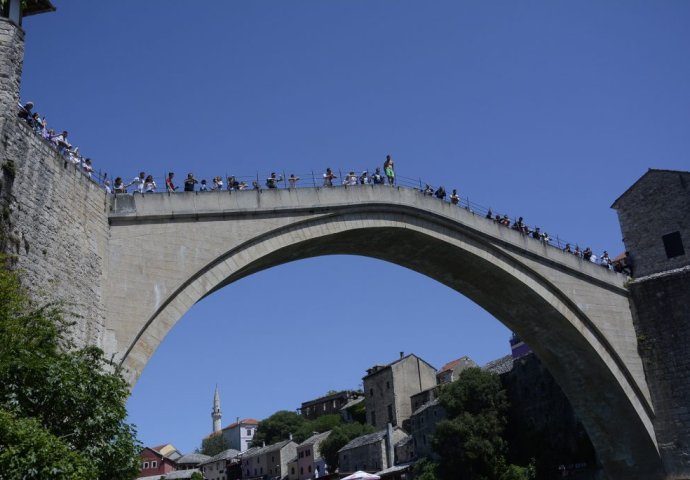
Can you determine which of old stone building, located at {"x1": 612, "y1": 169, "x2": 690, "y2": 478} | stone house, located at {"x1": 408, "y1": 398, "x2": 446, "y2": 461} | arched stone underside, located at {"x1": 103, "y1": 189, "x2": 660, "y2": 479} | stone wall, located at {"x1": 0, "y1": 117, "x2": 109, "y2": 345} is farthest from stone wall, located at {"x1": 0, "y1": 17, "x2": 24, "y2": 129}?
stone house, located at {"x1": 408, "y1": 398, "x2": 446, "y2": 461}

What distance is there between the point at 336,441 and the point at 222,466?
2295cm

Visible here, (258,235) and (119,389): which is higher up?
(258,235)

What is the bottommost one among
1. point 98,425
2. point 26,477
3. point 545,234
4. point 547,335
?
point 26,477

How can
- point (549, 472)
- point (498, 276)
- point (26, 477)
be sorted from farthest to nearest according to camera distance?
point (549, 472) → point (498, 276) → point (26, 477)

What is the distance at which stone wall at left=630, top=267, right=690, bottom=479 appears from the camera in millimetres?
23672

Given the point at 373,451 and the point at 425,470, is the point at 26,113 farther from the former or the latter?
the point at 373,451

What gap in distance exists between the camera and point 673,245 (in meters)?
25.2

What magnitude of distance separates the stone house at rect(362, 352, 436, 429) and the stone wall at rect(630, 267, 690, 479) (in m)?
31.2

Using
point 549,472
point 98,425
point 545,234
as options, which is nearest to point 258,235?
point 98,425

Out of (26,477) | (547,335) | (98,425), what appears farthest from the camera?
(547,335)

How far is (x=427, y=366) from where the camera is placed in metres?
59.3

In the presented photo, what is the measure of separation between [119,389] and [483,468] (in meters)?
27.0

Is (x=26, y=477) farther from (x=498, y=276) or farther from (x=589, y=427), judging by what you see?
(x=589, y=427)

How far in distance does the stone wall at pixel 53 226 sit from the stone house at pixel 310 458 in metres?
44.2
